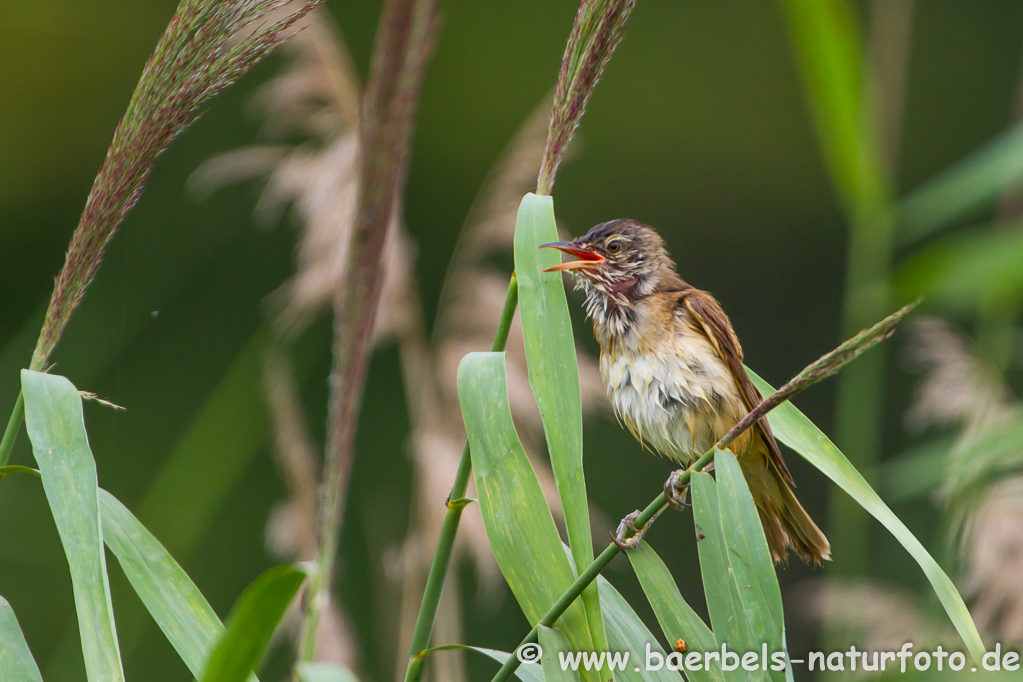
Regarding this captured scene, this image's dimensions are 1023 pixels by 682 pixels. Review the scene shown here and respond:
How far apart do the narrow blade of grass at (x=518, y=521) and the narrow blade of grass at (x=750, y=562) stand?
18cm

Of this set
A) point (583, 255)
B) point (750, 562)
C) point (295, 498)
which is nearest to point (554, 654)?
point (750, 562)

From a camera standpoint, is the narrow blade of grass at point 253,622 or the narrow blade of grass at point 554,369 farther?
the narrow blade of grass at point 554,369

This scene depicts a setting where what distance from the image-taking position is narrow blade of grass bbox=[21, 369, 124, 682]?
0.84 m

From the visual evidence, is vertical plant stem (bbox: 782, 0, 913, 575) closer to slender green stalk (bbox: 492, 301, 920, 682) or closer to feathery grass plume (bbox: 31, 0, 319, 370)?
slender green stalk (bbox: 492, 301, 920, 682)

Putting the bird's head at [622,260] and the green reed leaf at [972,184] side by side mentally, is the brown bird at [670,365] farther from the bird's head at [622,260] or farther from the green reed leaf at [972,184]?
the green reed leaf at [972,184]

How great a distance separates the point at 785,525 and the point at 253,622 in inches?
45.1

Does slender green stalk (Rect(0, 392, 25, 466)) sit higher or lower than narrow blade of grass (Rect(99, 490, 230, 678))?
higher

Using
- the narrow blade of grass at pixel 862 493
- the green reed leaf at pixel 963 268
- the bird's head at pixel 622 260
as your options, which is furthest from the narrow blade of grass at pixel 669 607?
the bird's head at pixel 622 260

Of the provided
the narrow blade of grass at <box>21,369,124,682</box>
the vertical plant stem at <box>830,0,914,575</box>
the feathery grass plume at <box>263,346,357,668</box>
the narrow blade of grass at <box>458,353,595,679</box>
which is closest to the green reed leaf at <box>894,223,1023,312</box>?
the vertical plant stem at <box>830,0,914,575</box>

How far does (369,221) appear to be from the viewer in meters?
0.50

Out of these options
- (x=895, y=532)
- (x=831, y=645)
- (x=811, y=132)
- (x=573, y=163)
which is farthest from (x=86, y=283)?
(x=811, y=132)

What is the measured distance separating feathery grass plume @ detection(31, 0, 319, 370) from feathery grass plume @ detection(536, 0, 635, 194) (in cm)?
30

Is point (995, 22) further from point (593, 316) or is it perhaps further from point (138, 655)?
point (138, 655)

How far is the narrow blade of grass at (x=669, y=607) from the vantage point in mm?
968
